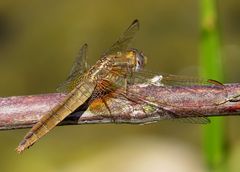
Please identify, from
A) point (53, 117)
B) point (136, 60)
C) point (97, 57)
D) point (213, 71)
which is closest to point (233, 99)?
point (213, 71)

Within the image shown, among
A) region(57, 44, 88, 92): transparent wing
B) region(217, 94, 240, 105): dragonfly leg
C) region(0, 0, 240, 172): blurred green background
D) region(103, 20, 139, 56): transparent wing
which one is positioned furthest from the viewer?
region(0, 0, 240, 172): blurred green background

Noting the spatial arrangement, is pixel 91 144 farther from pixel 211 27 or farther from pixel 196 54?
pixel 211 27

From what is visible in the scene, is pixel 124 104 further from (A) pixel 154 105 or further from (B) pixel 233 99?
(B) pixel 233 99

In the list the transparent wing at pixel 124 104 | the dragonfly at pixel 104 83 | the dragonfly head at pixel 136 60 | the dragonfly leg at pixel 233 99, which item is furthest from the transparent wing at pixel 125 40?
the dragonfly leg at pixel 233 99

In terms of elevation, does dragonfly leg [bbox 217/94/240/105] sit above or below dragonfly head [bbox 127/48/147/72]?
below

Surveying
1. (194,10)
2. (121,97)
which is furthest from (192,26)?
(121,97)

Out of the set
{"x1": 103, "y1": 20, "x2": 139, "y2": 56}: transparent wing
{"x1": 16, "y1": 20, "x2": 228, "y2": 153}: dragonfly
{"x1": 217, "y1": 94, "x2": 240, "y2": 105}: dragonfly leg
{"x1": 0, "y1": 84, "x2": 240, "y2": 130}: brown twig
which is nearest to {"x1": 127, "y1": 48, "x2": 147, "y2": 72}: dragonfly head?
{"x1": 16, "y1": 20, "x2": 228, "y2": 153}: dragonfly

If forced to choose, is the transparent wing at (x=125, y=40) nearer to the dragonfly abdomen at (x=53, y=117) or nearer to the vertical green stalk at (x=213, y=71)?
the dragonfly abdomen at (x=53, y=117)

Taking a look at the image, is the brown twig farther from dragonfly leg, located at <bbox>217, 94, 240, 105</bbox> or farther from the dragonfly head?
the dragonfly head
